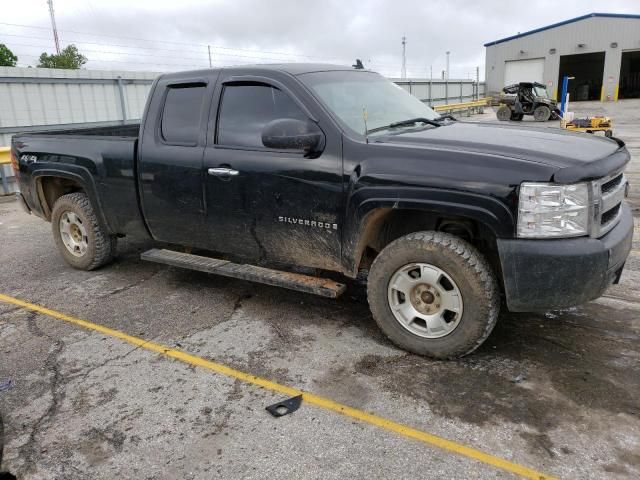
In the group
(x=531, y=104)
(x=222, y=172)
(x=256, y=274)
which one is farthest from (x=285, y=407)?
(x=531, y=104)

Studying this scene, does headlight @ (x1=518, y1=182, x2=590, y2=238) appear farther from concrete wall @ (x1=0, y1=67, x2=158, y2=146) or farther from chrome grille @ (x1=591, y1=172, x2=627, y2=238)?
concrete wall @ (x1=0, y1=67, x2=158, y2=146)

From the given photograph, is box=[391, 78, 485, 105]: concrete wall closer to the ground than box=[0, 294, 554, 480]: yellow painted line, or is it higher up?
higher up

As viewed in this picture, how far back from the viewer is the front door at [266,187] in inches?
148

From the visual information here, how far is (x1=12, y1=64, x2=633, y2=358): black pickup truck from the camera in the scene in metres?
3.12

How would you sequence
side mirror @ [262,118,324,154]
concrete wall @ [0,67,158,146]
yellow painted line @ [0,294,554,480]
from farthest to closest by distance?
1. concrete wall @ [0,67,158,146]
2. side mirror @ [262,118,324,154]
3. yellow painted line @ [0,294,554,480]

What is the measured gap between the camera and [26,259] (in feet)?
20.9

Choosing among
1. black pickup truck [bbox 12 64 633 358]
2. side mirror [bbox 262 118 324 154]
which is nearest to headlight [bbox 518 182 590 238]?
black pickup truck [bbox 12 64 633 358]

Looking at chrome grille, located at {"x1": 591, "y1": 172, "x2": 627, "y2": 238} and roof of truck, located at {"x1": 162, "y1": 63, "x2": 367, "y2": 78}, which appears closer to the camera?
chrome grille, located at {"x1": 591, "y1": 172, "x2": 627, "y2": 238}

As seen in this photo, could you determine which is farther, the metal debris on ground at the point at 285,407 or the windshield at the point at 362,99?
the windshield at the point at 362,99

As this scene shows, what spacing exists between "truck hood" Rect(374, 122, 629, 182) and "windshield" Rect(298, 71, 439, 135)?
9.8 inches

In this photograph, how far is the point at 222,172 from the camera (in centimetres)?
418

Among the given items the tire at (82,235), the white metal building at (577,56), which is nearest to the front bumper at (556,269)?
the tire at (82,235)

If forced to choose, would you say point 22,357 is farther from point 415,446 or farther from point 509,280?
point 509,280

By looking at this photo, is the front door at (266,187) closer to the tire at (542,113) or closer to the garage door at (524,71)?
the tire at (542,113)
